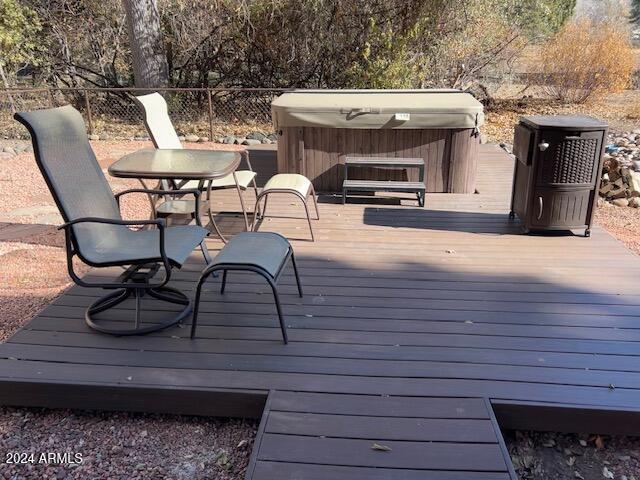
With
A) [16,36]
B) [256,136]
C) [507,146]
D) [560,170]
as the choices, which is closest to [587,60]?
[507,146]

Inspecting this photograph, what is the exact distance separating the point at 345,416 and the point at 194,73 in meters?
10.3

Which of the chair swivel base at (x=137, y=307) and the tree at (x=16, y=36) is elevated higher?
the tree at (x=16, y=36)

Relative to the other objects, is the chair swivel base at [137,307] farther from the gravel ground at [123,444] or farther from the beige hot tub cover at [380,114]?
the beige hot tub cover at [380,114]

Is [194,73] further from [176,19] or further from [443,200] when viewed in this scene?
[443,200]

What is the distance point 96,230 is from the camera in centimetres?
290

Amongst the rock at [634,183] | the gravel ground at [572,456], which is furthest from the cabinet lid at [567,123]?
the rock at [634,183]

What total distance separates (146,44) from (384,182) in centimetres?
650

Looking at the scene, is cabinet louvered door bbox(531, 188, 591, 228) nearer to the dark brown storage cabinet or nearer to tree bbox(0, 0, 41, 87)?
the dark brown storage cabinet

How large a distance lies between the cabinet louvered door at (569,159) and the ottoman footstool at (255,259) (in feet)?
6.67

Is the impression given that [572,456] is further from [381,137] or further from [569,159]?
[381,137]

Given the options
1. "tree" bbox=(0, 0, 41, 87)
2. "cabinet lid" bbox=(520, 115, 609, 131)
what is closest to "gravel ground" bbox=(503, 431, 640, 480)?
"cabinet lid" bbox=(520, 115, 609, 131)

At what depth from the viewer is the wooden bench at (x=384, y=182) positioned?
4820 millimetres

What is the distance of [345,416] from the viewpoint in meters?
2.07

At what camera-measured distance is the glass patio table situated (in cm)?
320
